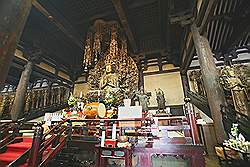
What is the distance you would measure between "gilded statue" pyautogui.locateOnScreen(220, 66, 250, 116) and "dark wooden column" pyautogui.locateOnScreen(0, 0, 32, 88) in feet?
26.1

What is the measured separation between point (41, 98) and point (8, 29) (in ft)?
34.7

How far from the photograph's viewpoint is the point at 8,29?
1552mm

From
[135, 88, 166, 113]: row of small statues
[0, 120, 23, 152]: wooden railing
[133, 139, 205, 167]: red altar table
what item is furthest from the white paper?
[135, 88, 166, 113]: row of small statues

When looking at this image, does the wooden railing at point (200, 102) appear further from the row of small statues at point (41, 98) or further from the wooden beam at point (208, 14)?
the row of small statues at point (41, 98)

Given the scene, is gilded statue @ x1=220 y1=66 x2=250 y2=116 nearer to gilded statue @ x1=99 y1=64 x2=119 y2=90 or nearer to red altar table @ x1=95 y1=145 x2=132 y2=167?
gilded statue @ x1=99 y1=64 x2=119 y2=90

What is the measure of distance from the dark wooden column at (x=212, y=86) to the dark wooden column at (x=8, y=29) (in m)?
A: 4.67

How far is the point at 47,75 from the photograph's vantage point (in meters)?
10.0

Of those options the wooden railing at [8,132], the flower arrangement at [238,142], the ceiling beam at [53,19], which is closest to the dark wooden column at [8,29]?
the wooden railing at [8,132]

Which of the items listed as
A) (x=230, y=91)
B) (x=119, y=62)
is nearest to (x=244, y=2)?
(x=230, y=91)

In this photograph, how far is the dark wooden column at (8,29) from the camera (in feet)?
4.88

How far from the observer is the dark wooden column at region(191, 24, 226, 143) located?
13.0 ft

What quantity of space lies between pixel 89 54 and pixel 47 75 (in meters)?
4.37

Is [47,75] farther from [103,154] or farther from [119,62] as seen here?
[103,154]

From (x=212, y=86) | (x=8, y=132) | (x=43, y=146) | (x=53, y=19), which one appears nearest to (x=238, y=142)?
(x=212, y=86)
